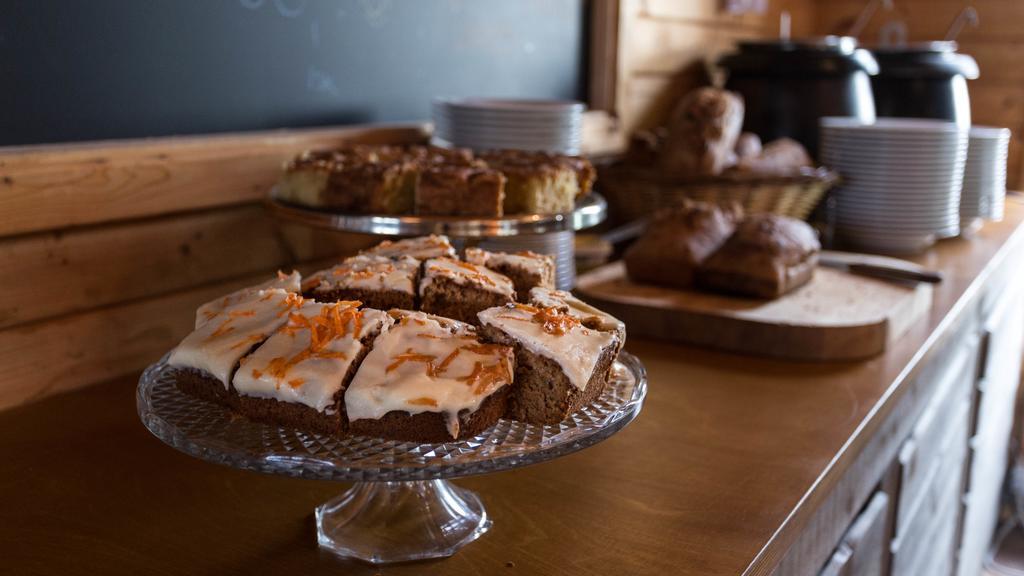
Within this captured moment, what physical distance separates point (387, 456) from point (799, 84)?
77.7 inches

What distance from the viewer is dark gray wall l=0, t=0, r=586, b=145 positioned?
107cm

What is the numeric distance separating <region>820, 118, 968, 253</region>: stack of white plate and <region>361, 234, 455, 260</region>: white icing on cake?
131cm

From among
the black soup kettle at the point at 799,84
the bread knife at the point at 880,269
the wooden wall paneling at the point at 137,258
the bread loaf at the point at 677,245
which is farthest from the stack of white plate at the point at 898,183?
the wooden wall paneling at the point at 137,258

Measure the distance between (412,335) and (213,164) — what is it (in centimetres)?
60

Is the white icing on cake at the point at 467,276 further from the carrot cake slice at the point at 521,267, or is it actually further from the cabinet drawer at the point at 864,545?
the cabinet drawer at the point at 864,545

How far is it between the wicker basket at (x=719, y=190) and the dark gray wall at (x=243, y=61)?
29 cm

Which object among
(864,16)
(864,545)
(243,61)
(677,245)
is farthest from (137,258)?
(864,16)

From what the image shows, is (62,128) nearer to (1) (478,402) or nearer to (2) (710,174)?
(1) (478,402)

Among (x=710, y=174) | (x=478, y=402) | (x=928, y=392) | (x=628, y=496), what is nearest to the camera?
(x=478, y=402)

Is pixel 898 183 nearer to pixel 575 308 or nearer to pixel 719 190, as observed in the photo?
pixel 719 190

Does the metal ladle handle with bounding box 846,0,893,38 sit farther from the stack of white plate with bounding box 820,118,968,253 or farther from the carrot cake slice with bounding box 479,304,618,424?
the carrot cake slice with bounding box 479,304,618,424

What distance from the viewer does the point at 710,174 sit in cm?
193

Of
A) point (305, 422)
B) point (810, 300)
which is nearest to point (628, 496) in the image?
point (305, 422)

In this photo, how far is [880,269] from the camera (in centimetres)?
162
